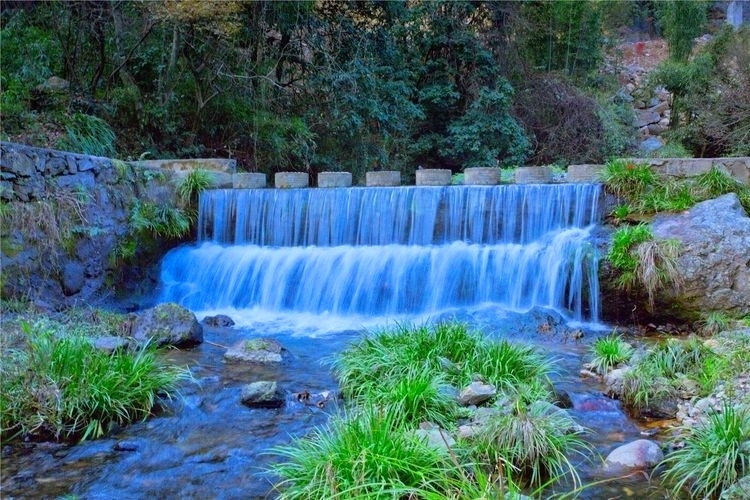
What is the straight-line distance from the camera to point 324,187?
404 inches

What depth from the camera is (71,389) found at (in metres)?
4.03

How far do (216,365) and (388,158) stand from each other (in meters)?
11.2

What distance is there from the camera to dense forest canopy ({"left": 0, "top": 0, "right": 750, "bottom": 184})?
1133 cm

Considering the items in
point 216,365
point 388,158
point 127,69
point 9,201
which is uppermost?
point 127,69

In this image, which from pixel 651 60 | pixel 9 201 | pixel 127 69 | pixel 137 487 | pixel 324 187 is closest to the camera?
pixel 137 487

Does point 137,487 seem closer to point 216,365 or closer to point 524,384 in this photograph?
point 216,365

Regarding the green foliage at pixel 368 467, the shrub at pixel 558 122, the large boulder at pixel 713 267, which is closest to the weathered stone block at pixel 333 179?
the large boulder at pixel 713 267

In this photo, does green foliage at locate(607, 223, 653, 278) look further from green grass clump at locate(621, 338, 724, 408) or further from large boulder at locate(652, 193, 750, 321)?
green grass clump at locate(621, 338, 724, 408)

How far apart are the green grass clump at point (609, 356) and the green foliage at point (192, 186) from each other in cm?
709

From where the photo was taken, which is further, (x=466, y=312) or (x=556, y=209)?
(x=556, y=209)

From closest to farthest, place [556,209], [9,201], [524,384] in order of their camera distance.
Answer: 1. [524,384]
2. [9,201]
3. [556,209]

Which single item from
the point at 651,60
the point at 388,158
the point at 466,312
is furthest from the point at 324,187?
the point at 651,60

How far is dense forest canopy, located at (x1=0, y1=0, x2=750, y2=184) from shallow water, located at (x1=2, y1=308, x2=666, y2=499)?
694 centimetres

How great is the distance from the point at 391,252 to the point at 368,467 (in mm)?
5999
